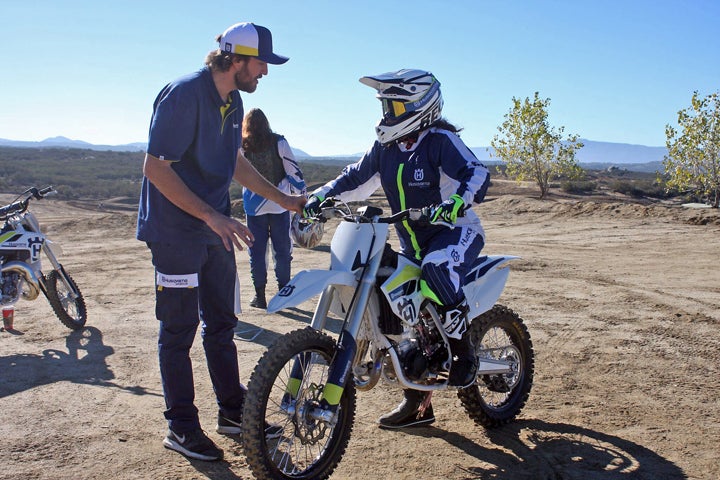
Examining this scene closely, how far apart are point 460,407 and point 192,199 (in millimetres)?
2594

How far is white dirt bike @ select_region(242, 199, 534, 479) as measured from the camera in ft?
11.5

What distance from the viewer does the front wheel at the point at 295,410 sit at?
11.3 feet

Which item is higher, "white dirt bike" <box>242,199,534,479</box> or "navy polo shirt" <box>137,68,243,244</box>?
"navy polo shirt" <box>137,68,243,244</box>

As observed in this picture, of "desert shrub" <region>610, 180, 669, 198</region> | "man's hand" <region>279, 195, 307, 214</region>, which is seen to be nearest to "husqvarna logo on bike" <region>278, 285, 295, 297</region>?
"man's hand" <region>279, 195, 307, 214</region>

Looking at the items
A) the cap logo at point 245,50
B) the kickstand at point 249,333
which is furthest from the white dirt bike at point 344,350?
the kickstand at point 249,333

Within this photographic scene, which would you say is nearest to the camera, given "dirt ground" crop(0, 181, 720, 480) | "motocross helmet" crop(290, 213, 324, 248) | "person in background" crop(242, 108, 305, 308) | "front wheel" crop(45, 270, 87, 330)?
"dirt ground" crop(0, 181, 720, 480)

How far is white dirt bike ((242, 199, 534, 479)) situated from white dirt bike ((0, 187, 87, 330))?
3.95 m

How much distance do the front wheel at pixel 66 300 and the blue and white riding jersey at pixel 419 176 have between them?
12.9 ft

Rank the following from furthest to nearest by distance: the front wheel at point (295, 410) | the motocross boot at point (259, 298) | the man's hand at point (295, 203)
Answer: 1. the motocross boot at point (259, 298)
2. the man's hand at point (295, 203)
3. the front wheel at point (295, 410)

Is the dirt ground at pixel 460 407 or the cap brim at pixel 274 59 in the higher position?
the cap brim at pixel 274 59

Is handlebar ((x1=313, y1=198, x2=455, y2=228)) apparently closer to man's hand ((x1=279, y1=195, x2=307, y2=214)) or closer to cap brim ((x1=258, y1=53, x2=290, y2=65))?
man's hand ((x1=279, y1=195, x2=307, y2=214))

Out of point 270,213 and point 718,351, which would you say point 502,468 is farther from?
point 270,213

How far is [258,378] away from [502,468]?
1633mm

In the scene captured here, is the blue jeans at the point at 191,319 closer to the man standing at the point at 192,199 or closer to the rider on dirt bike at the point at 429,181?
the man standing at the point at 192,199
